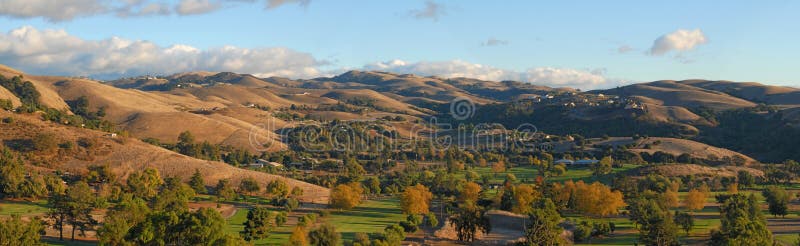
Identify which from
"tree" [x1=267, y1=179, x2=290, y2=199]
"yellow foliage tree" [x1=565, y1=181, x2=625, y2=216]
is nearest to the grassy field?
"tree" [x1=267, y1=179, x2=290, y2=199]

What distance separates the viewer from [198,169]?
100250mm

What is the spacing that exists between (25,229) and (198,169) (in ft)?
173

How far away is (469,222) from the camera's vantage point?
6506cm

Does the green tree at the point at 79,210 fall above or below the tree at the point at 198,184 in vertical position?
above

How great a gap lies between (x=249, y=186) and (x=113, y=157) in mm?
21781

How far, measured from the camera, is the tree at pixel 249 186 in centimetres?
9388

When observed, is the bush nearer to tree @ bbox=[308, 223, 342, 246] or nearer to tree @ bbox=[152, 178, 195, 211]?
tree @ bbox=[308, 223, 342, 246]

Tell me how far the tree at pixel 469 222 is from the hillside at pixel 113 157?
32320mm

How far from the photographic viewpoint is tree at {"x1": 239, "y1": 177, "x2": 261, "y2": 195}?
93875 millimetres

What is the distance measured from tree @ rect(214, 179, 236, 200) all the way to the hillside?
6872 mm

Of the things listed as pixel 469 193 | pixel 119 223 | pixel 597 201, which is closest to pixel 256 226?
pixel 119 223

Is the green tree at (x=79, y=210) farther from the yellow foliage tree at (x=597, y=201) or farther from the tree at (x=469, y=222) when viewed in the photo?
the yellow foliage tree at (x=597, y=201)

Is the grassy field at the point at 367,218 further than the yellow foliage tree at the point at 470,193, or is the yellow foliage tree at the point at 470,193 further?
the yellow foliage tree at the point at 470,193

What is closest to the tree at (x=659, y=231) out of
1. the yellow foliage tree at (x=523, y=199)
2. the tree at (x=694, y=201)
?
the yellow foliage tree at (x=523, y=199)
